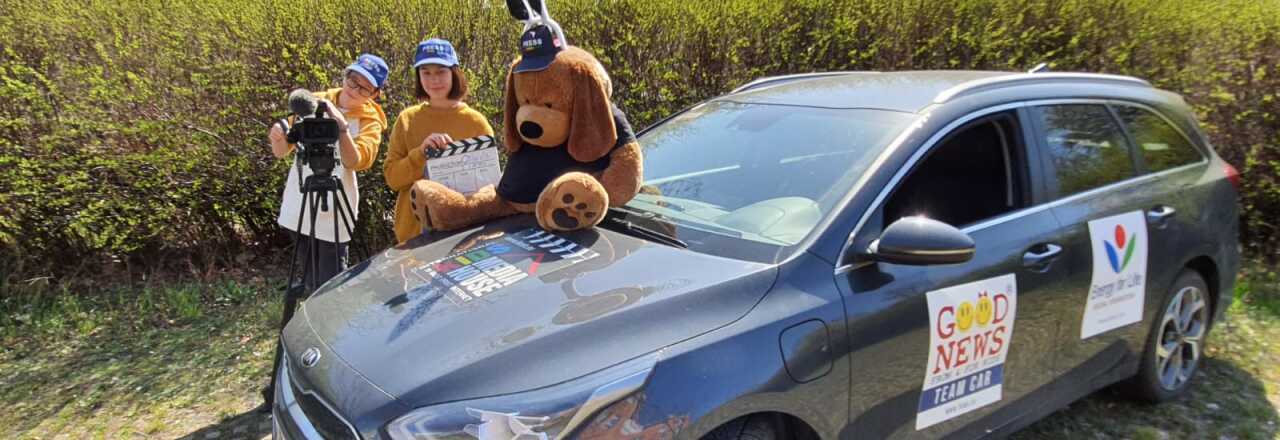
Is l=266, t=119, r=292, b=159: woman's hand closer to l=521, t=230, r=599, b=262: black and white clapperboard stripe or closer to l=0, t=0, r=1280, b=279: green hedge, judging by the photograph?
l=521, t=230, r=599, b=262: black and white clapperboard stripe

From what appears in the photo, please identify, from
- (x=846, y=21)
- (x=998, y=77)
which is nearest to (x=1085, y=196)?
(x=998, y=77)

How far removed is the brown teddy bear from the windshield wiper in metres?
0.05

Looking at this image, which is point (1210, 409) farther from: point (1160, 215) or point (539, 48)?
point (539, 48)

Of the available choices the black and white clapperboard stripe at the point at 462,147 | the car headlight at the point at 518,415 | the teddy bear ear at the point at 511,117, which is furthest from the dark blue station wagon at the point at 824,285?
the black and white clapperboard stripe at the point at 462,147

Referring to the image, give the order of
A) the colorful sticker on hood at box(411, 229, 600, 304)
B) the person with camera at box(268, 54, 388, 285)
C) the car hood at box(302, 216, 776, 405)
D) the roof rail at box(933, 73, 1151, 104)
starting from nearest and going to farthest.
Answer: the car hood at box(302, 216, 776, 405) → the colorful sticker on hood at box(411, 229, 600, 304) → the roof rail at box(933, 73, 1151, 104) → the person with camera at box(268, 54, 388, 285)

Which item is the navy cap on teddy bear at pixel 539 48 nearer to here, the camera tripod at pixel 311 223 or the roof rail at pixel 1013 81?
the camera tripod at pixel 311 223

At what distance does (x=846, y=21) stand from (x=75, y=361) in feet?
16.8

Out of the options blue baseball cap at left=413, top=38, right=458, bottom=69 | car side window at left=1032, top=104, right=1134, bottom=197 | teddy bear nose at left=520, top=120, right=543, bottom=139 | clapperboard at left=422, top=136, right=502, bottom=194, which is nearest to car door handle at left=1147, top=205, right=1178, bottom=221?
car side window at left=1032, top=104, right=1134, bottom=197

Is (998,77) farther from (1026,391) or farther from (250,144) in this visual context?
(250,144)

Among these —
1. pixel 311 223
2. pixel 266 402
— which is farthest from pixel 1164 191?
pixel 266 402

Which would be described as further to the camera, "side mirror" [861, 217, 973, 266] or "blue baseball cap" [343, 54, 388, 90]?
"blue baseball cap" [343, 54, 388, 90]

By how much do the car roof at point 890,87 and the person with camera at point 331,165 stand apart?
162cm

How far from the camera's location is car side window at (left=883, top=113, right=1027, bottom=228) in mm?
2754

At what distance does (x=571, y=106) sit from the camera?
292 cm
